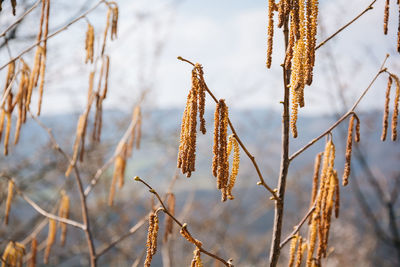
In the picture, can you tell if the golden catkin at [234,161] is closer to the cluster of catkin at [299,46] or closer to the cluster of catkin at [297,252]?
the cluster of catkin at [299,46]

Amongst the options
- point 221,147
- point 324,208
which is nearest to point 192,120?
point 221,147

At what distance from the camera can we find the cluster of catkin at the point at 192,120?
780 millimetres

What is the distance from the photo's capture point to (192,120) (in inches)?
30.6

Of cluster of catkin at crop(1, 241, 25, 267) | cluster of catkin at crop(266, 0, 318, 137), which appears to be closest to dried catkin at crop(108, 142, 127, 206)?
cluster of catkin at crop(1, 241, 25, 267)

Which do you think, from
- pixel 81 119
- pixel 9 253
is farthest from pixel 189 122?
pixel 9 253

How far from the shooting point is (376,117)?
6137mm

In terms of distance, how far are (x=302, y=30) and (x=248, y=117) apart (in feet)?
23.1

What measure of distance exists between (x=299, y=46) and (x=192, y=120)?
0.85ft

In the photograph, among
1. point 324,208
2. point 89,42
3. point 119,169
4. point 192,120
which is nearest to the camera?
point 192,120

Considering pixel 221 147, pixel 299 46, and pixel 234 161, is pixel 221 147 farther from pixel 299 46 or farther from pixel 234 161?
pixel 299 46

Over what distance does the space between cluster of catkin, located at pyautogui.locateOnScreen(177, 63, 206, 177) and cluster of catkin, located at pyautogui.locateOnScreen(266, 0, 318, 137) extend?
0.16 metres

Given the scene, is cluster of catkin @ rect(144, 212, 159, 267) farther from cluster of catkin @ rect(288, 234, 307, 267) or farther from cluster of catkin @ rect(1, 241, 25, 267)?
cluster of catkin @ rect(1, 241, 25, 267)

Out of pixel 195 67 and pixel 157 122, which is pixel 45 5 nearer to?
pixel 195 67

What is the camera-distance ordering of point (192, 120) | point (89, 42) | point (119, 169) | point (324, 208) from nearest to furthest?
point (192, 120) < point (324, 208) < point (89, 42) < point (119, 169)
